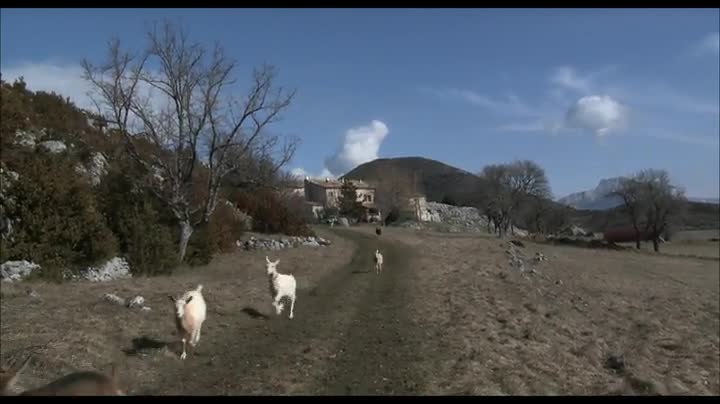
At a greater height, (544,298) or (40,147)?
(40,147)

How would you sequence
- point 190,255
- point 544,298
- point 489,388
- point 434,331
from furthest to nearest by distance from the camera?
point 190,255, point 544,298, point 434,331, point 489,388

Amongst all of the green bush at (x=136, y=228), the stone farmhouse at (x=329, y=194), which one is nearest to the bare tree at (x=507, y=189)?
the stone farmhouse at (x=329, y=194)

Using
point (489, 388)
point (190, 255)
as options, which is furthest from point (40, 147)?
point (489, 388)

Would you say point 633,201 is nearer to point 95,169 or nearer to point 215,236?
point 215,236

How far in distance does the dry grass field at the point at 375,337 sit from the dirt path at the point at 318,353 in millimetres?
42

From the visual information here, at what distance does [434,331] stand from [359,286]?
750cm

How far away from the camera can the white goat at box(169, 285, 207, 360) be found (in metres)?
10.4

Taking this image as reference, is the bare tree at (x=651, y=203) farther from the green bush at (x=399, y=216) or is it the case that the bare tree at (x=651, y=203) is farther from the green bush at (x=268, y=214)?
the green bush at (x=268, y=214)

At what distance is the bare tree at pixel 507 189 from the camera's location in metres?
72.3

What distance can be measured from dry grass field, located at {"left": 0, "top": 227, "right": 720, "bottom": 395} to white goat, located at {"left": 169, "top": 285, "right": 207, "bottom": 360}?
417 mm

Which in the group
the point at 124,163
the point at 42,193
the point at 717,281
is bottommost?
the point at 717,281

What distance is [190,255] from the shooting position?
2759 cm

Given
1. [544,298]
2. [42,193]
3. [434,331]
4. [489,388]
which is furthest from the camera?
[544,298]

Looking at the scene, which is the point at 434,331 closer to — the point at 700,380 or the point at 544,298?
the point at 700,380
